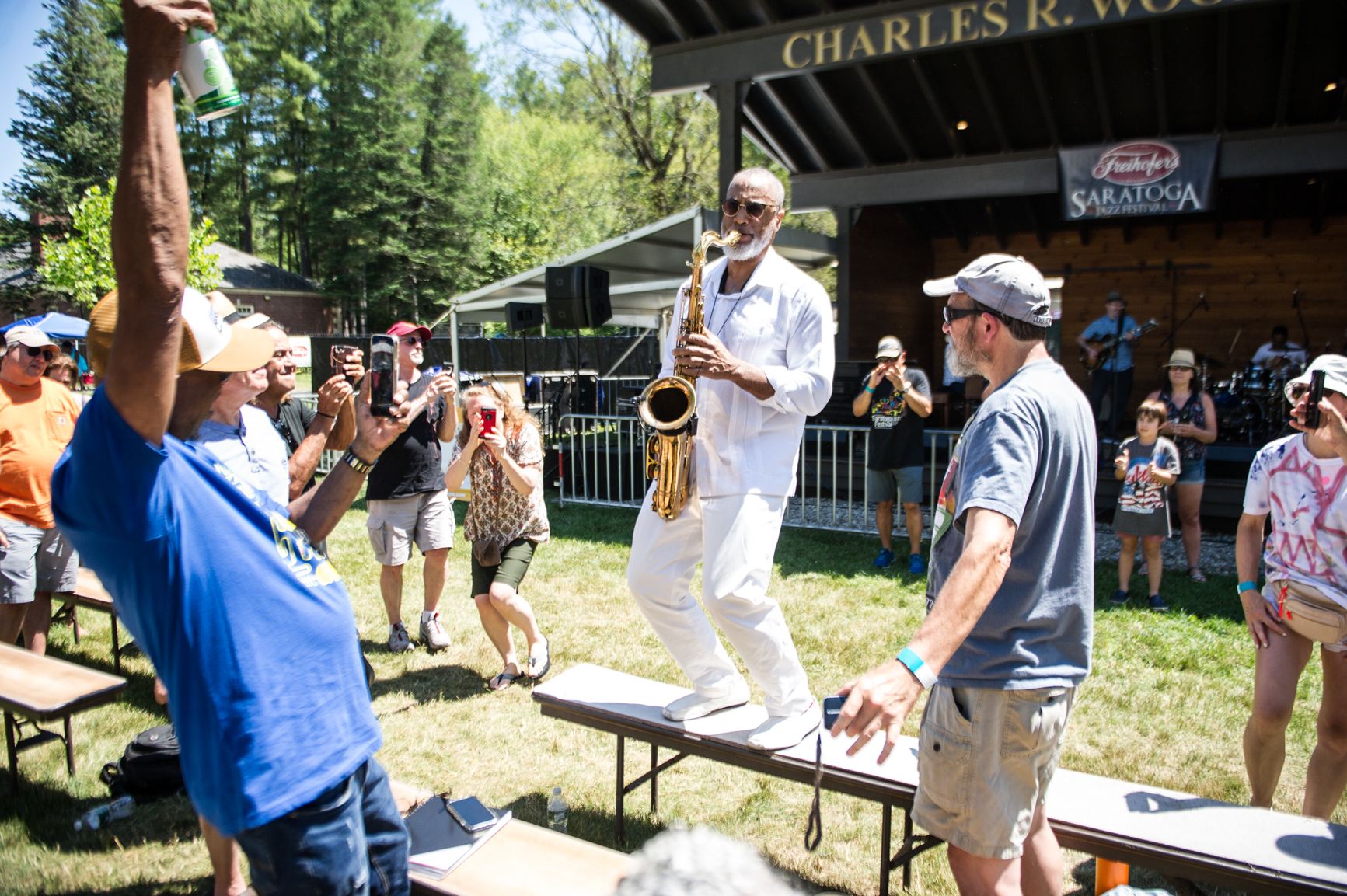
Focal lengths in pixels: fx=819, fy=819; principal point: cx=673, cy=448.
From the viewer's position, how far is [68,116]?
17.3 m

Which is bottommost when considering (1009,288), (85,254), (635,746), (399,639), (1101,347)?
(635,746)

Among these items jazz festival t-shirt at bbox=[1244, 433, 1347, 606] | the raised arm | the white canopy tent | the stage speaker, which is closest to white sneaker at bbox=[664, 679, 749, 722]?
jazz festival t-shirt at bbox=[1244, 433, 1347, 606]

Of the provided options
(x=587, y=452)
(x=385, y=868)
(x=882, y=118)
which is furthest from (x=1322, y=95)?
(x=385, y=868)

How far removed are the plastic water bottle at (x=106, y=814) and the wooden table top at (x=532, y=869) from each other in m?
2.06

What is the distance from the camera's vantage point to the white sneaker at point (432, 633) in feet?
18.6

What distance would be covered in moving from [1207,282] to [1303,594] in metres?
12.8

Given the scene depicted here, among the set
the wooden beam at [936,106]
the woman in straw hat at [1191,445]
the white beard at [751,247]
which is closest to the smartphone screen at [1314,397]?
the white beard at [751,247]

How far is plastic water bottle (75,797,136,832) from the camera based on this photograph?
353cm

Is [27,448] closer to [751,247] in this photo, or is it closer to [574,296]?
[751,247]

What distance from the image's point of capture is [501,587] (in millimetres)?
4961

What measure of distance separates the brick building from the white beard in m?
46.9

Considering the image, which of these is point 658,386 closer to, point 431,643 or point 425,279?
point 431,643

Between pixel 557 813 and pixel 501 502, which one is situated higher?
pixel 501 502

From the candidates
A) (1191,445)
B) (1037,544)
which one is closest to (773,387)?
(1037,544)
